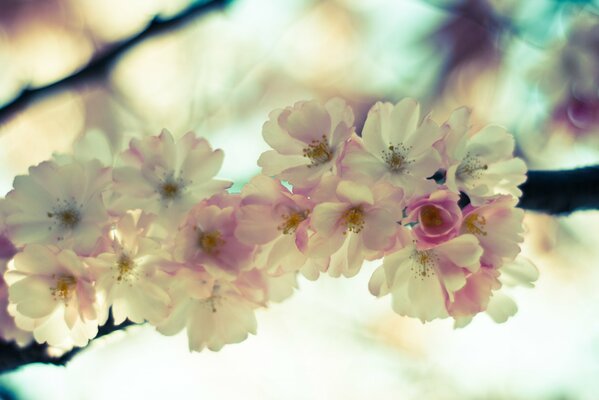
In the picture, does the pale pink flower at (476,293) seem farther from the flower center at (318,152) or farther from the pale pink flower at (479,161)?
the flower center at (318,152)

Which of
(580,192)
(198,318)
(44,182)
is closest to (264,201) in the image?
(198,318)

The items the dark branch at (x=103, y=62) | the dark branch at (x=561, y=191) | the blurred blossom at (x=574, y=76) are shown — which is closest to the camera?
the dark branch at (x=561, y=191)

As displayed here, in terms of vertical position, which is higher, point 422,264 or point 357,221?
point 357,221

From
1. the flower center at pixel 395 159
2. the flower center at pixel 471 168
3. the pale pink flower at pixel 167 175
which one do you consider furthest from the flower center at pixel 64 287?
the flower center at pixel 471 168

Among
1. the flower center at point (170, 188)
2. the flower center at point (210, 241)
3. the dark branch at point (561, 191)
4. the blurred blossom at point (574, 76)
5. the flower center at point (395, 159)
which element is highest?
the flower center at point (170, 188)

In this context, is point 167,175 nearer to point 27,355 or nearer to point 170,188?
point 170,188

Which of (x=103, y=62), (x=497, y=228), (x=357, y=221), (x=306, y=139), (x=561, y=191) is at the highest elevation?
(x=103, y=62)

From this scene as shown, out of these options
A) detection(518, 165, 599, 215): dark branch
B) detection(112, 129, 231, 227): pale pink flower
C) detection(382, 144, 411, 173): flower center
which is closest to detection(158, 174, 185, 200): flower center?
detection(112, 129, 231, 227): pale pink flower

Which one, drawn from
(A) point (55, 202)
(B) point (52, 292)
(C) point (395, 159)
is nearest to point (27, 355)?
(B) point (52, 292)

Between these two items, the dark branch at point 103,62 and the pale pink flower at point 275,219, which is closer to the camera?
the pale pink flower at point 275,219
